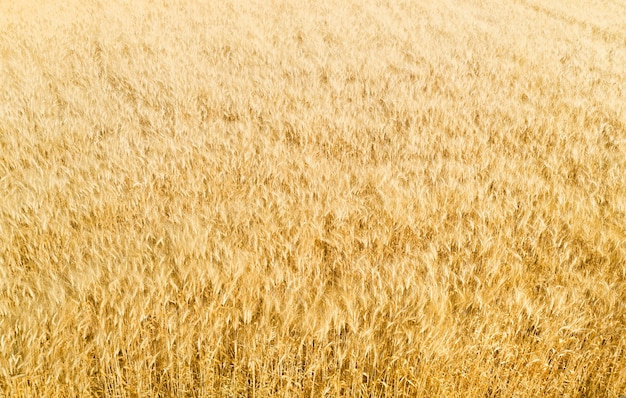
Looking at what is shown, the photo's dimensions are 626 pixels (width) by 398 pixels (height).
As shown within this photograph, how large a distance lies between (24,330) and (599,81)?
20.1 ft

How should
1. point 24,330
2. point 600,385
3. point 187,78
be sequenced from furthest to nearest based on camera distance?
point 187,78 → point 600,385 → point 24,330

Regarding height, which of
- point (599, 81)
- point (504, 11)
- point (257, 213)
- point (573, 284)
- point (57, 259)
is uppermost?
point (504, 11)

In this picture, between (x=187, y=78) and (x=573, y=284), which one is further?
(x=187, y=78)

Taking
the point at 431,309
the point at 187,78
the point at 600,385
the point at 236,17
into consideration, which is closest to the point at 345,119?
the point at 187,78

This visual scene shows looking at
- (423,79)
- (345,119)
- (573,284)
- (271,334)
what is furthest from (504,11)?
(271,334)

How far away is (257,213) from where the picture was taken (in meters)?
2.01

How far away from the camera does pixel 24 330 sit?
1.26m

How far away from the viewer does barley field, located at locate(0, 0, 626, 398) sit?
50.9 inches

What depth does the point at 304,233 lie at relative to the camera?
1.87m

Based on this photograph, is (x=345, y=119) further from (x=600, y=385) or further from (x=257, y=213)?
(x=600, y=385)

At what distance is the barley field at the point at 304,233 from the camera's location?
129 centimetres

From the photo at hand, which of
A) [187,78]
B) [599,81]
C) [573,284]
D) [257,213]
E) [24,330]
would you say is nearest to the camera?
[24,330]

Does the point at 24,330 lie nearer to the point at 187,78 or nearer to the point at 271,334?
the point at 271,334

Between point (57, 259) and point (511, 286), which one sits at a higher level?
point (511, 286)
